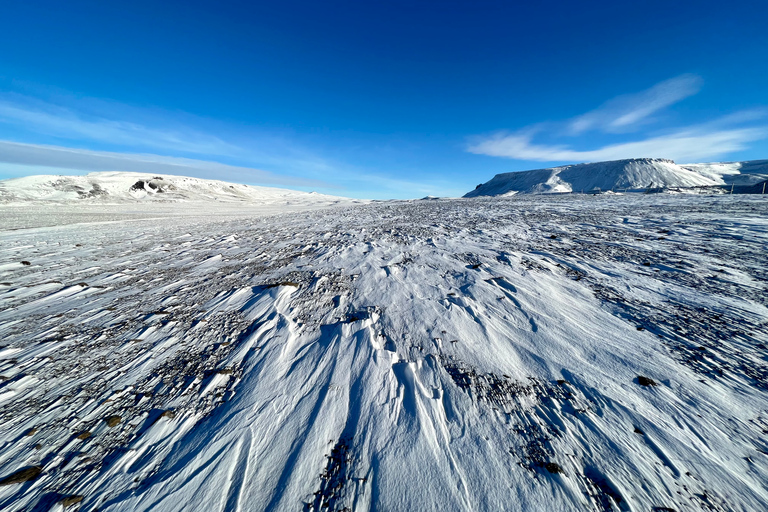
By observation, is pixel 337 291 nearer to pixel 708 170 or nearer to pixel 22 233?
pixel 22 233

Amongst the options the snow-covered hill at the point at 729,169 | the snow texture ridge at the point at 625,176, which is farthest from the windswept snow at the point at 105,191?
the snow-covered hill at the point at 729,169

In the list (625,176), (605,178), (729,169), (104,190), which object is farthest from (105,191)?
(729,169)

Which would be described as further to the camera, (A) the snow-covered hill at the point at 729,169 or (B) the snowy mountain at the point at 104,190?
(A) the snow-covered hill at the point at 729,169

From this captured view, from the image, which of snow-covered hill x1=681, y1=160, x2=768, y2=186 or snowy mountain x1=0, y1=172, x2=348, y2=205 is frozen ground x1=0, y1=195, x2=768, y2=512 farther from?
snow-covered hill x1=681, y1=160, x2=768, y2=186

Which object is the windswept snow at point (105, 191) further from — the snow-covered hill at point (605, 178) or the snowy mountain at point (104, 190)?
the snow-covered hill at point (605, 178)

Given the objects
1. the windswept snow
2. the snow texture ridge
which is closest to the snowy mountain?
the windswept snow

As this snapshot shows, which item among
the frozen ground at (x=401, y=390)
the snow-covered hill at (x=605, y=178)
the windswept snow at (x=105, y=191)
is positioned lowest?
the frozen ground at (x=401, y=390)

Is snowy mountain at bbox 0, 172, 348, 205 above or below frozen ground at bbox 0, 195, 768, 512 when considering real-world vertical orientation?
above

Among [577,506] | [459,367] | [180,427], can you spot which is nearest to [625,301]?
[459,367]
